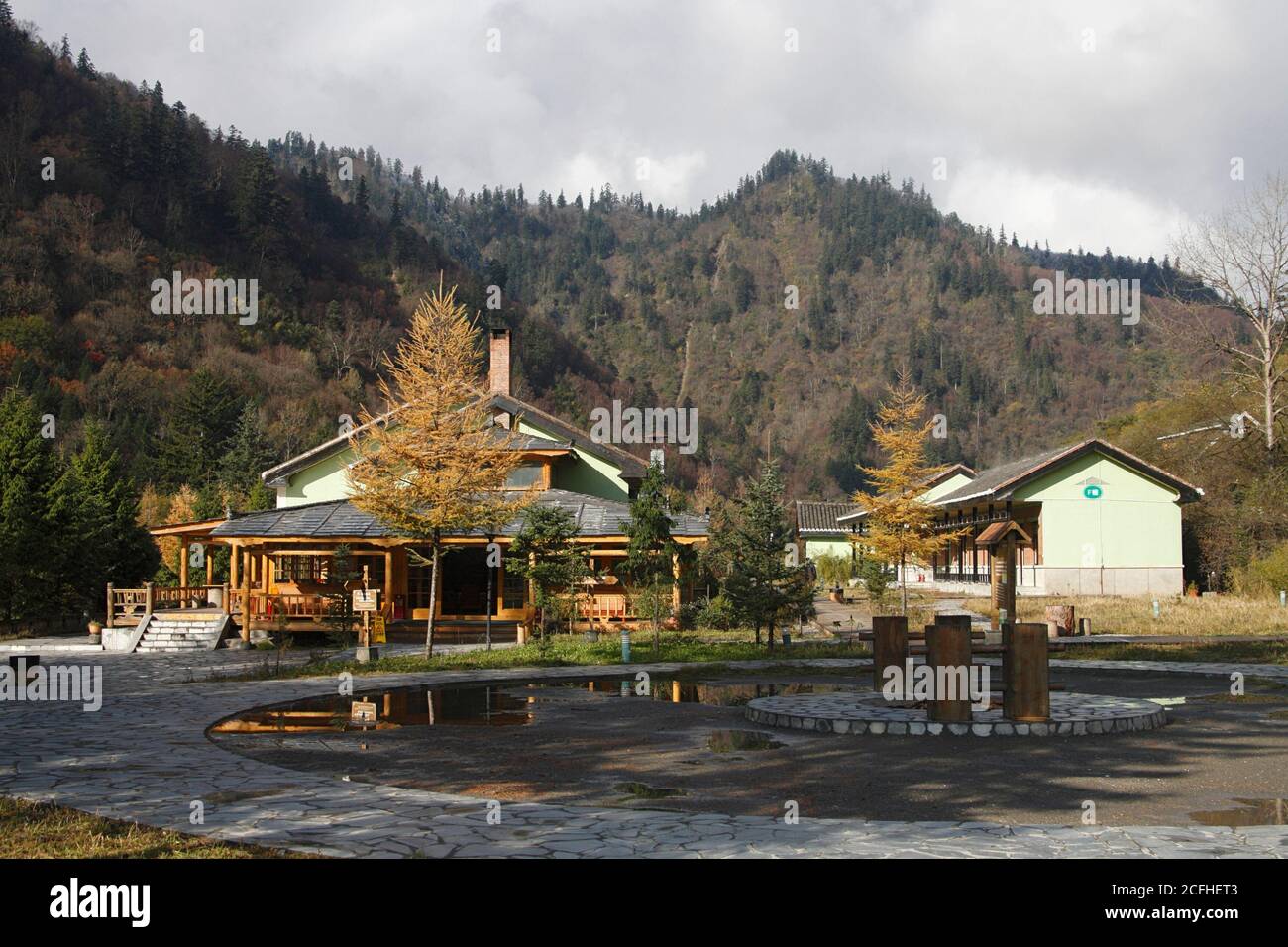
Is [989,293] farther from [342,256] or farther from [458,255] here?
[342,256]

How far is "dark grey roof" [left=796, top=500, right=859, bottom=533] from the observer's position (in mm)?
70750

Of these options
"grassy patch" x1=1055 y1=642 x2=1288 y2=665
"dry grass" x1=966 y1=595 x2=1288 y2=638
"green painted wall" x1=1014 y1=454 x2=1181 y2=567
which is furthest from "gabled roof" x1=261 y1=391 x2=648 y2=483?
"green painted wall" x1=1014 y1=454 x2=1181 y2=567

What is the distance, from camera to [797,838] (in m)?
7.07

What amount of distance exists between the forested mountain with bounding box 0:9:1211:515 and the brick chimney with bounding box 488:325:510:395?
1546 cm

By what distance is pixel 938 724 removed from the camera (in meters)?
12.1

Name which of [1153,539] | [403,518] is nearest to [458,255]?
[1153,539]

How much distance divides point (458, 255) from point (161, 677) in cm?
16319

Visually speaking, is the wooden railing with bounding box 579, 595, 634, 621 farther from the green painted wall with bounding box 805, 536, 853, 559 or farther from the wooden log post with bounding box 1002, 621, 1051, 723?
the green painted wall with bounding box 805, 536, 853, 559

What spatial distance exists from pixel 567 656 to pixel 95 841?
15715 mm

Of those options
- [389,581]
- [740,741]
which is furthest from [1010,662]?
[389,581]

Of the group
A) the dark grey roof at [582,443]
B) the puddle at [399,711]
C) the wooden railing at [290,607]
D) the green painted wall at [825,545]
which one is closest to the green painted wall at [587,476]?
the dark grey roof at [582,443]

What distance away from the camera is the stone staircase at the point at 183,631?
27.3 m

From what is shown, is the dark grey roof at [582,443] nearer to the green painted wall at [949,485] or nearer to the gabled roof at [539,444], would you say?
the gabled roof at [539,444]

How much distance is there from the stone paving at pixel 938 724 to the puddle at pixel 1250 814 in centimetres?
360
